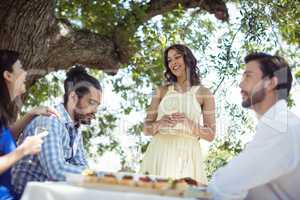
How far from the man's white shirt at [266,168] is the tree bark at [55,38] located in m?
3.31

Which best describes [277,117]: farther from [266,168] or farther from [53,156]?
[53,156]

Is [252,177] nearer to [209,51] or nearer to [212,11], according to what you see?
[209,51]

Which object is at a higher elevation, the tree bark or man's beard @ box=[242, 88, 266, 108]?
the tree bark

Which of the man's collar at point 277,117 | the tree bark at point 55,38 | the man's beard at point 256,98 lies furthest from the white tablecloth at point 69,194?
the tree bark at point 55,38

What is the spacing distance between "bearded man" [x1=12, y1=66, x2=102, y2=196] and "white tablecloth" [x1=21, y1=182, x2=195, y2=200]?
49 cm

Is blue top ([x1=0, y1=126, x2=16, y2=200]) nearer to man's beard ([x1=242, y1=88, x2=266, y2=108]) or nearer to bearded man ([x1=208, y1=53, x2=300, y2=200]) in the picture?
bearded man ([x1=208, y1=53, x2=300, y2=200])

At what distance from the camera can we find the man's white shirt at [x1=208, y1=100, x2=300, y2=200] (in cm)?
216

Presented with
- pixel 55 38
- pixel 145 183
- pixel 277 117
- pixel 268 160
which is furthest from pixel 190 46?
pixel 145 183

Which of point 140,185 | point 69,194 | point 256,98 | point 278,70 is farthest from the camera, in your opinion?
point 278,70

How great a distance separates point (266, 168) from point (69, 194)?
77 centimetres

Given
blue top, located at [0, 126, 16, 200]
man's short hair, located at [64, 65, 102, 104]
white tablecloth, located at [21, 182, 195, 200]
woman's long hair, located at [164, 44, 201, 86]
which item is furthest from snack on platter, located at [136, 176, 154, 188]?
woman's long hair, located at [164, 44, 201, 86]

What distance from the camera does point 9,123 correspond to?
2820 mm

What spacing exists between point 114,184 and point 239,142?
13.9ft

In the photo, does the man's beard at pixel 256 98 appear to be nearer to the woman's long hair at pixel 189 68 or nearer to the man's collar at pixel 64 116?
the man's collar at pixel 64 116
